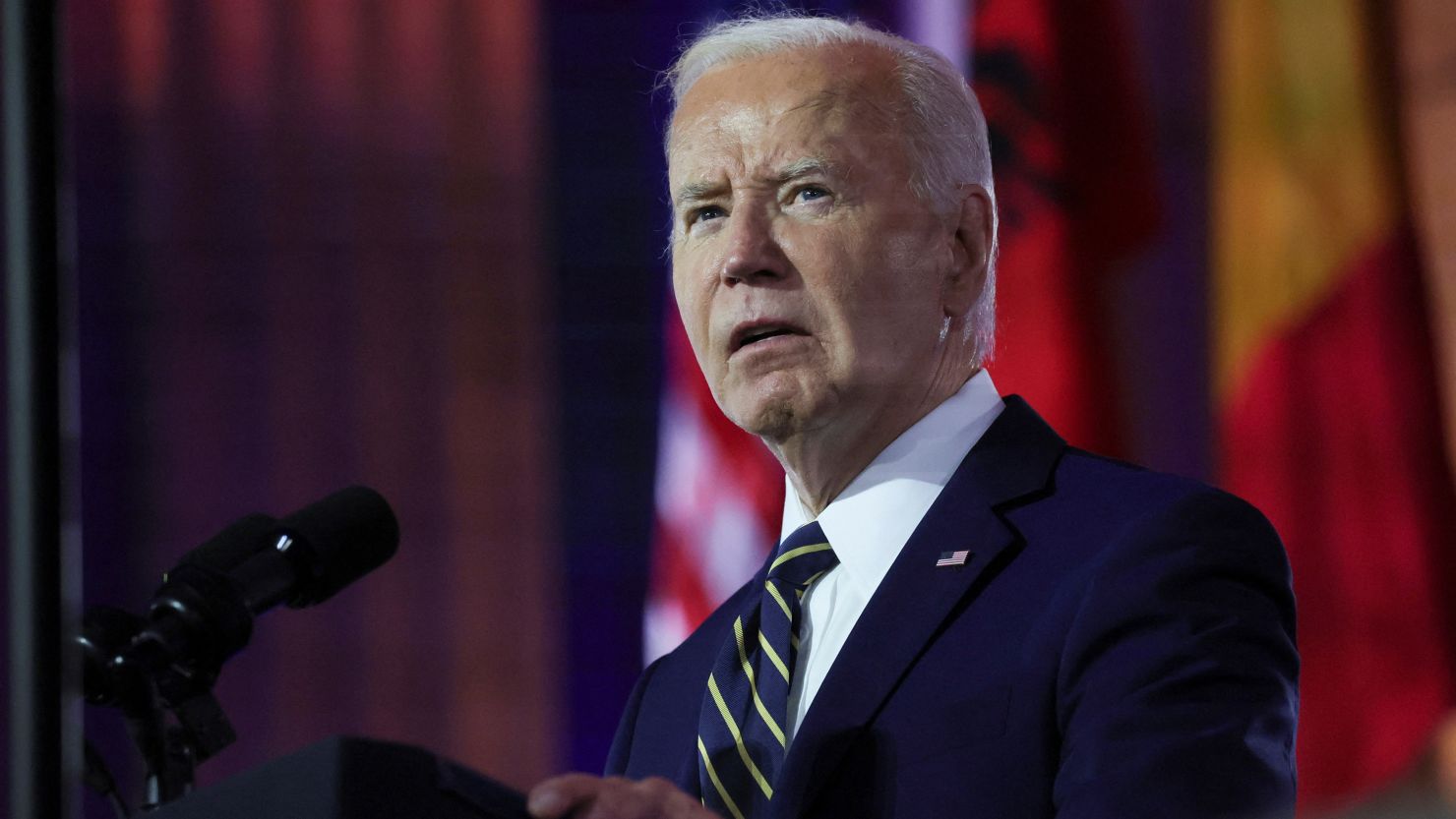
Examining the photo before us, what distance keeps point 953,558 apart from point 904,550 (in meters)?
0.05

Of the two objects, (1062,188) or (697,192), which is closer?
(697,192)

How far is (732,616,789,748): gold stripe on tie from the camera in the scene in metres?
1.29

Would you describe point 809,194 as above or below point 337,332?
above

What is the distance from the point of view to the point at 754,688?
1.36m

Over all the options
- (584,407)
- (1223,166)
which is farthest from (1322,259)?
(584,407)

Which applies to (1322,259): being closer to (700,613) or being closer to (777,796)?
(700,613)

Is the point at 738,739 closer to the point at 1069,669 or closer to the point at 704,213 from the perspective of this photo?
the point at 1069,669

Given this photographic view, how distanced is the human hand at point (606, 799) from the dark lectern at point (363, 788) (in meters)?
0.02

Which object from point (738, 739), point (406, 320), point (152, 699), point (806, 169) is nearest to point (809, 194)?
point (806, 169)

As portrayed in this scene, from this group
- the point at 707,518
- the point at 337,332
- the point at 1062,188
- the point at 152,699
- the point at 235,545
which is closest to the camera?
the point at 152,699

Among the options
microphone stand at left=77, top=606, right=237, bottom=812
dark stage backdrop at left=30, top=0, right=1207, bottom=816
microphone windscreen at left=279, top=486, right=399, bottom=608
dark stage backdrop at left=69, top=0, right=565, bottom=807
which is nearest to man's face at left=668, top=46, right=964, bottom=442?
microphone windscreen at left=279, top=486, right=399, bottom=608

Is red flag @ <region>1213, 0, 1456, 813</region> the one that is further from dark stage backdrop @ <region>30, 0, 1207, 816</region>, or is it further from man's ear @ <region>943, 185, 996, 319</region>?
man's ear @ <region>943, 185, 996, 319</region>

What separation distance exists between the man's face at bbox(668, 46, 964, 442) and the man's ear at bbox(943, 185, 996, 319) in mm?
24

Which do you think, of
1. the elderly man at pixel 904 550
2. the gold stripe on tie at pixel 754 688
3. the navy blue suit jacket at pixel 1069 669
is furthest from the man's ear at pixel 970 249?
the gold stripe on tie at pixel 754 688
